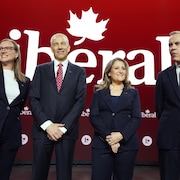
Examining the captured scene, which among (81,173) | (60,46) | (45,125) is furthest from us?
(81,173)

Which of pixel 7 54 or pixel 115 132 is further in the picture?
pixel 7 54

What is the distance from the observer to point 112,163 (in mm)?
2441

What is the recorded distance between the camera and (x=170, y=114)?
7.97 feet

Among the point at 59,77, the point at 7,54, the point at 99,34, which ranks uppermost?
the point at 99,34

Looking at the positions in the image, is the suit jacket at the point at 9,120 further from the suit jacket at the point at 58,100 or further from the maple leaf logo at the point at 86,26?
the maple leaf logo at the point at 86,26

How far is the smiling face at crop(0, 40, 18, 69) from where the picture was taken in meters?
2.54

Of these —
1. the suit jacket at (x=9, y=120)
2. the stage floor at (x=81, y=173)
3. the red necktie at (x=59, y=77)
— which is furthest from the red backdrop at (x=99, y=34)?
the suit jacket at (x=9, y=120)

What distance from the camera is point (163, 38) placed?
415 centimetres

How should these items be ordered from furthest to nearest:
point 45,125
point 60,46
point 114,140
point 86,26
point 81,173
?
point 86,26
point 81,173
point 60,46
point 45,125
point 114,140

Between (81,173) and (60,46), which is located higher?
(60,46)

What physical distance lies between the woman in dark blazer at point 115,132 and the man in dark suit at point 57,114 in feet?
0.59

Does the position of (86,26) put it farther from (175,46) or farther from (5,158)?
(5,158)

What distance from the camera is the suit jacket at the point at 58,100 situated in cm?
251

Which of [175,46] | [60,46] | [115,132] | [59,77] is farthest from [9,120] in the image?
[175,46]
